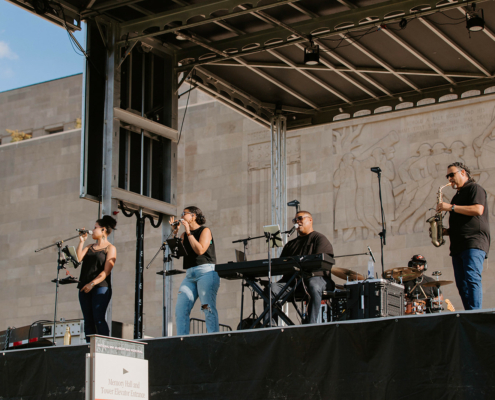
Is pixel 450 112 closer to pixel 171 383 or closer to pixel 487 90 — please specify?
pixel 487 90

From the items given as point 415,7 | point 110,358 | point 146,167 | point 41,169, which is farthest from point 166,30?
point 41,169

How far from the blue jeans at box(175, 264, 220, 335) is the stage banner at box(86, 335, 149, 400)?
2686 mm

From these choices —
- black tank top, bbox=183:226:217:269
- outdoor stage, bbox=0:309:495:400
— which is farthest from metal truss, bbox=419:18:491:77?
outdoor stage, bbox=0:309:495:400

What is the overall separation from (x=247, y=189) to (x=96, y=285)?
10.8m

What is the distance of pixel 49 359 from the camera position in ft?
26.0

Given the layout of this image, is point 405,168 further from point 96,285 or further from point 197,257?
point 96,285

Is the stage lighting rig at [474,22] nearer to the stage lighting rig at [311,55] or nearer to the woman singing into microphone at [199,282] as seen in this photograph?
the stage lighting rig at [311,55]

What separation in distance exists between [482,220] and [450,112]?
9.64m

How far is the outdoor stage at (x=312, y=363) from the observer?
6531 millimetres

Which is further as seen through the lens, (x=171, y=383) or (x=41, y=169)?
(x=41, y=169)

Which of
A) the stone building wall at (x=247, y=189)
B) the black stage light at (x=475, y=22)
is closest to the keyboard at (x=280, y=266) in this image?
the black stage light at (x=475, y=22)

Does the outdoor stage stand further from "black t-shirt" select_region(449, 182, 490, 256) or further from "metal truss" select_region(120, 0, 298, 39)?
"metal truss" select_region(120, 0, 298, 39)

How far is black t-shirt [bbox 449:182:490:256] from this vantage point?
7793 mm

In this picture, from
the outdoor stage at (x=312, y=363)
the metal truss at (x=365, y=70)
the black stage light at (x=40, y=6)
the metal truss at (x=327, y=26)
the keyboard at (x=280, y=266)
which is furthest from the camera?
the metal truss at (x=365, y=70)
